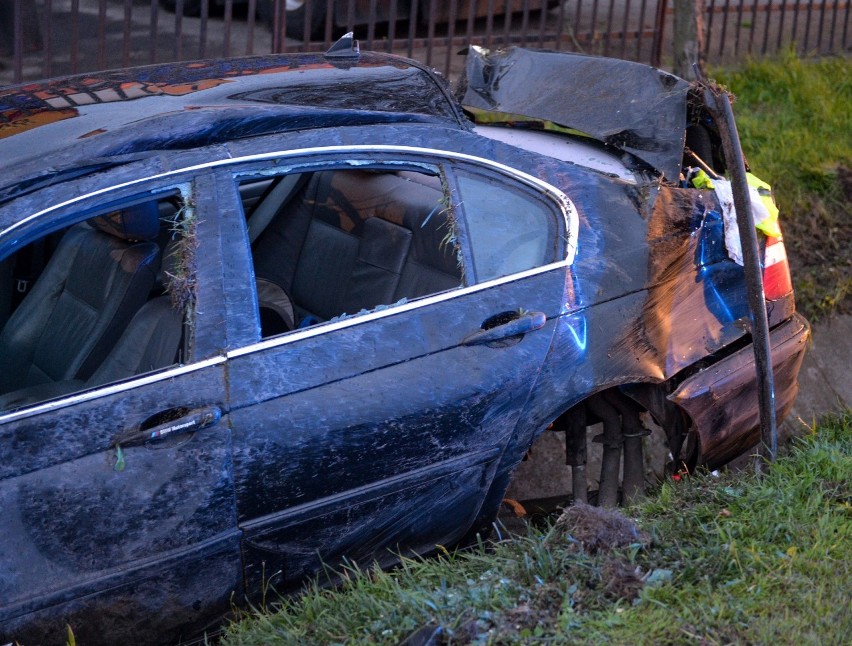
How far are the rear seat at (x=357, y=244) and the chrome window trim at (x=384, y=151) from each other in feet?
0.67

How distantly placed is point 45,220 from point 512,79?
194 centimetres

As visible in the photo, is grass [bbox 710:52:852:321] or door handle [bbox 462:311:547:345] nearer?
door handle [bbox 462:311:547:345]

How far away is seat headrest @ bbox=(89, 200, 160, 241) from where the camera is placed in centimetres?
312

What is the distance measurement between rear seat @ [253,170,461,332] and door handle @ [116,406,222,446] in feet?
2.83

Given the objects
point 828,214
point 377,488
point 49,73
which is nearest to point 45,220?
point 377,488

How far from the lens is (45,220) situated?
2424 mm

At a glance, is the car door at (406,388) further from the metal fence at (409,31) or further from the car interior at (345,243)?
the metal fence at (409,31)

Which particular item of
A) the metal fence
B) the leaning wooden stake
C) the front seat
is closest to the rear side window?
the leaning wooden stake

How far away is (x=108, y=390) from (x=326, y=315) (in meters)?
1.18

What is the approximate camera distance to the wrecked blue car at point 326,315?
2.45 meters

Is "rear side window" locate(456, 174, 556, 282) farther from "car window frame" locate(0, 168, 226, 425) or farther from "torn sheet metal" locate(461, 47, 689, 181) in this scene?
"car window frame" locate(0, 168, 226, 425)

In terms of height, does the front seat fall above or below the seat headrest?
below

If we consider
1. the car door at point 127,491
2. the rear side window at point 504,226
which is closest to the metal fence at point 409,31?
the rear side window at point 504,226

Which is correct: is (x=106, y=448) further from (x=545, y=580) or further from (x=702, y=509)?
(x=702, y=509)
